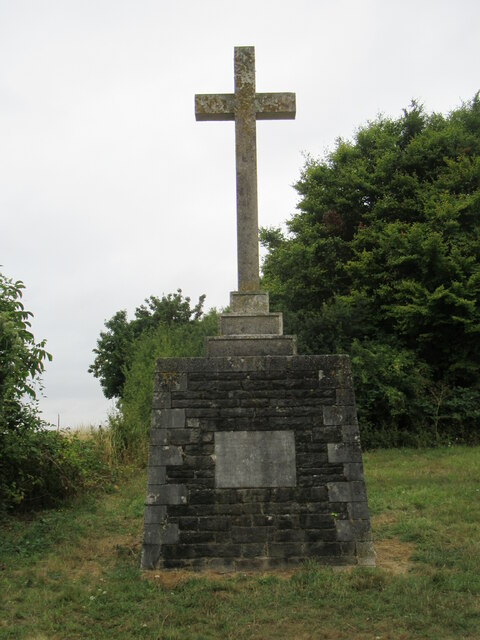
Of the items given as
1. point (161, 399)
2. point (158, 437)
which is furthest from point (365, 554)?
point (161, 399)

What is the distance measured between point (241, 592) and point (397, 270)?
1197 centimetres

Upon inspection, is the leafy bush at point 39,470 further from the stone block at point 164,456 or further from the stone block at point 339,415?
the stone block at point 339,415

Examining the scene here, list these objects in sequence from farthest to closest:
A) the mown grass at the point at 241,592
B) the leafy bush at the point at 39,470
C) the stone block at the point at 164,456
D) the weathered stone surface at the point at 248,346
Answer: the leafy bush at the point at 39,470, the weathered stone surface at the point at 248,346, the stone block at the point at 164,456, the mown grass at the point at 241,592

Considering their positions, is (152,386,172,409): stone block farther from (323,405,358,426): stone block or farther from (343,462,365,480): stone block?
(343,462,365,480): stone block

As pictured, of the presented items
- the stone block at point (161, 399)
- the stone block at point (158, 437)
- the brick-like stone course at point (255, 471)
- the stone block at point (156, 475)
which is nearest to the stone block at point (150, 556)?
the brick-like stone course at point (255, 471)

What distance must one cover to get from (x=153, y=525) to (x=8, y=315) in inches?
116

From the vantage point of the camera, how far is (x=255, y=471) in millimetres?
5914

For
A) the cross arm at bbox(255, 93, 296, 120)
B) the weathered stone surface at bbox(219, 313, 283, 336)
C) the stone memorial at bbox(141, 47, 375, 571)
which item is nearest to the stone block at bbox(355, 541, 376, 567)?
the stone memorial at bbox(141, 47, 375, 571)

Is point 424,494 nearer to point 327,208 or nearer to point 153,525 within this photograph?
point 153,525

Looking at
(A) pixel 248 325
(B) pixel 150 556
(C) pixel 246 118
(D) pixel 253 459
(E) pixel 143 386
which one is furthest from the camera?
(E) pixel 143 386

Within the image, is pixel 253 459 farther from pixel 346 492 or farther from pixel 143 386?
pixel 143 386

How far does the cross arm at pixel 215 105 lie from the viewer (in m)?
6.98

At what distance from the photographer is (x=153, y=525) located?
577cm

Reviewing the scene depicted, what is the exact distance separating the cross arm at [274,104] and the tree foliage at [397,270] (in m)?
8.21
